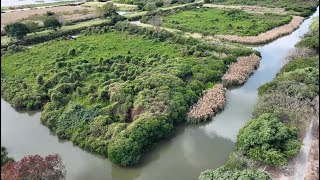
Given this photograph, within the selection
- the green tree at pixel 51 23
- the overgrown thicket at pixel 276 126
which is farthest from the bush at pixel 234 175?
the green tree at pixel 51 23

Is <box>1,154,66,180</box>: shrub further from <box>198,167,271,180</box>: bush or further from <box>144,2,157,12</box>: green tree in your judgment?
<box>144,2,157,12</box>: green tree

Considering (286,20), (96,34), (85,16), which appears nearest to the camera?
(96,34)

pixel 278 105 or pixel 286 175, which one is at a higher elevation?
pixel 278 105

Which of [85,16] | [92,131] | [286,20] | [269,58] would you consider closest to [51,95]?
[92,131]

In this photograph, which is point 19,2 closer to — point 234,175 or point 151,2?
point 151,2

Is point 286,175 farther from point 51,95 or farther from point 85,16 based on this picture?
point 85,16

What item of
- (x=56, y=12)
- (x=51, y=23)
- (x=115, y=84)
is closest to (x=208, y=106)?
(x=115, y=84)

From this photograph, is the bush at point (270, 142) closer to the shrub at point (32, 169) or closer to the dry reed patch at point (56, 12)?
the shrub at point (32, 169)
